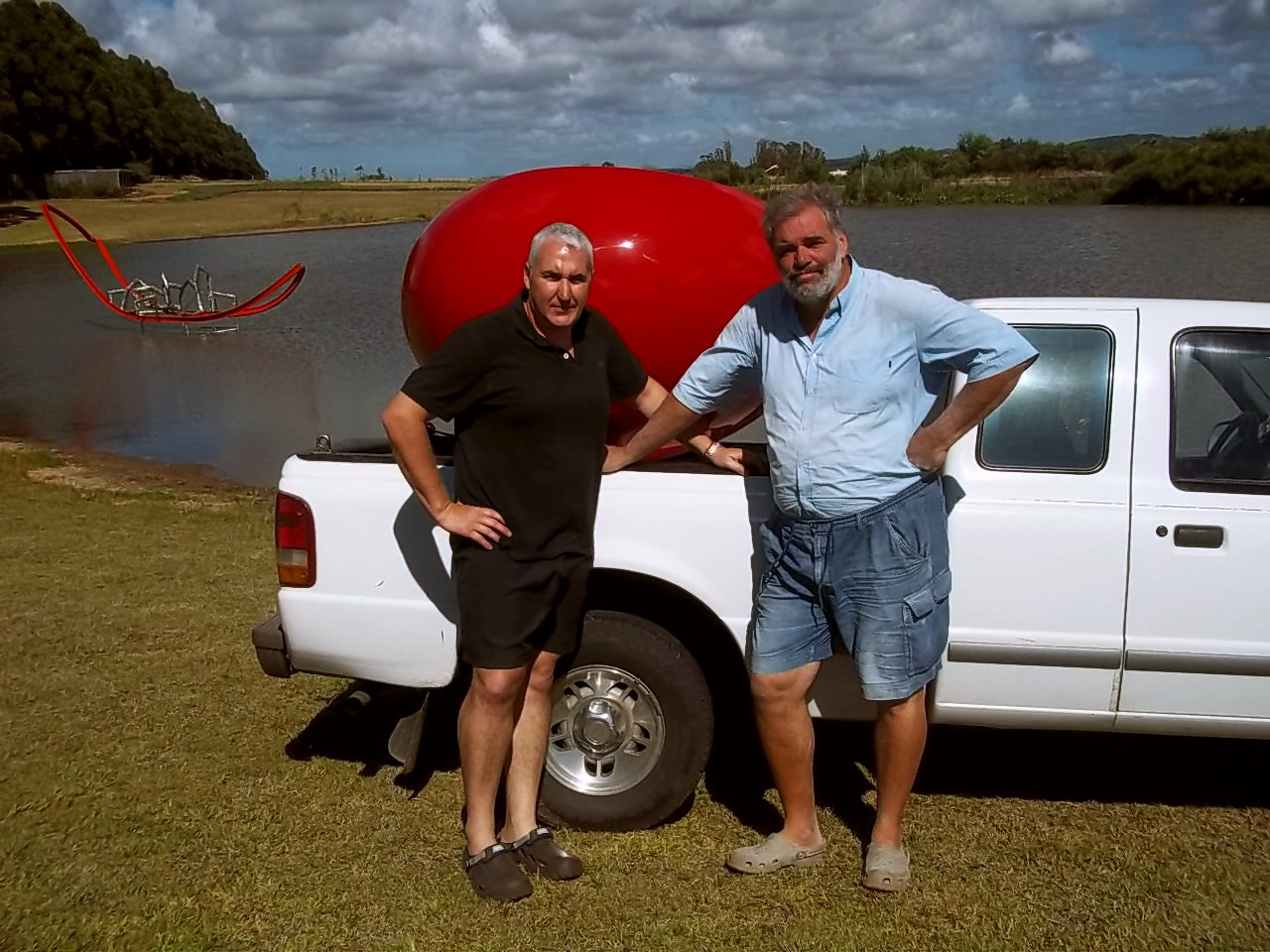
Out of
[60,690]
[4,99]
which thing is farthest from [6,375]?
[4,99]

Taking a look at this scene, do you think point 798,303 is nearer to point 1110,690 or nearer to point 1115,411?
point 1115,411

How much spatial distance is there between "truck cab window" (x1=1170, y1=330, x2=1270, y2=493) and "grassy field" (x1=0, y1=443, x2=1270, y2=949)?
1256 mm

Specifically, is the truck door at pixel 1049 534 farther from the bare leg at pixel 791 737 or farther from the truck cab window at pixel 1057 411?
the bare leg at pixel 791 737

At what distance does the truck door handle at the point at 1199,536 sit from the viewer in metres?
3.67

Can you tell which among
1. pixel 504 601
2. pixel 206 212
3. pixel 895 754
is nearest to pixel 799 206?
pixel 504 601

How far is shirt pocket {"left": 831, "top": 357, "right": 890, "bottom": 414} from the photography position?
3.48m

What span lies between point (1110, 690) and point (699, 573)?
1315mm

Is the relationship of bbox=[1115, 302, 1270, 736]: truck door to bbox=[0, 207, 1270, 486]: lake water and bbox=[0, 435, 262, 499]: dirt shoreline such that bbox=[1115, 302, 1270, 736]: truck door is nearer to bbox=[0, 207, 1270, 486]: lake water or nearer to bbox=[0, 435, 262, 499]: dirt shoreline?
bbox=[0, 207, 1270, 486]: lake water

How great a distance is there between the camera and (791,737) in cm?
381

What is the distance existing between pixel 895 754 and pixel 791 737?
0.32m

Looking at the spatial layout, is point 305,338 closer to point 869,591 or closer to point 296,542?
point 296,542

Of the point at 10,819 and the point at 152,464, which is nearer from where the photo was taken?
the point at 10,819

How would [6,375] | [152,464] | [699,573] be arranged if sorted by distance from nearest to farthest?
[699,573]
[152,464]
[6,375]

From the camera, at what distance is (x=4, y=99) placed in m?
80.7
